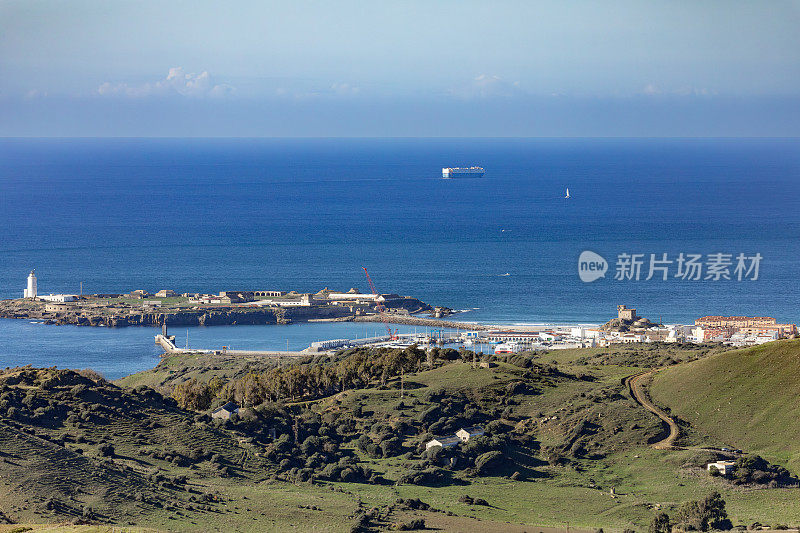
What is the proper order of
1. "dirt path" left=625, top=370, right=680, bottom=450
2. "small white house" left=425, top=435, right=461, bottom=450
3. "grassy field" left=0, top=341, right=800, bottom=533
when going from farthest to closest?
"small white house" left=425, top=435, right=461, bottom=450
"dirt path" left=625, top=370, right=680, bottom=450
"grassy field" left=0, top=341, right=800, bottom=533

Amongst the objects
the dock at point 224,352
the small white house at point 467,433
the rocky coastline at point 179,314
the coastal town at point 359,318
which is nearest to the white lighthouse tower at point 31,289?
the coastal town at point 359,318

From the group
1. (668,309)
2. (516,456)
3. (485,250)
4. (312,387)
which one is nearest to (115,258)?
(485,250)

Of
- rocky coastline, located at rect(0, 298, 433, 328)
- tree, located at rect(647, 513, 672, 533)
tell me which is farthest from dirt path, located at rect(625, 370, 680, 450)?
rocky coastline, located at rect(0, 298, 433, 328)

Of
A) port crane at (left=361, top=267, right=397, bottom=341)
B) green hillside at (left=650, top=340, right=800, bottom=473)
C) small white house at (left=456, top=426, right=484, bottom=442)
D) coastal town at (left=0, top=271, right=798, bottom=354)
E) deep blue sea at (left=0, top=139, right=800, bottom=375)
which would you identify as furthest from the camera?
deep blue sea at (left=0, top=139, right=800, bottom=375)

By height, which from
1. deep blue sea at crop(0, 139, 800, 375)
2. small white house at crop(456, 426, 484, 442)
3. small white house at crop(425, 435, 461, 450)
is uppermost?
deep blue sea at crop(0, 139, 800, 375)

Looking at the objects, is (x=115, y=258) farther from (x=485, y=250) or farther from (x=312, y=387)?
(x=312, y=387)

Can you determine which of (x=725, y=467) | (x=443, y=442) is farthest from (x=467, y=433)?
(x=725, y=467)

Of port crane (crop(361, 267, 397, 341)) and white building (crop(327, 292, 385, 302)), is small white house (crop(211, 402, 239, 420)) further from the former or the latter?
white building (crop(327, 292, 385, 302))

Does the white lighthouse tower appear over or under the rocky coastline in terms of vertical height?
over
